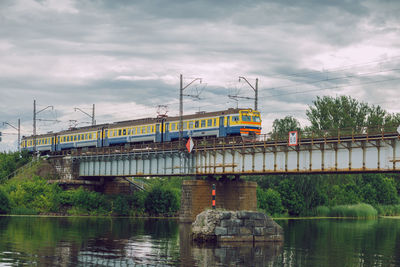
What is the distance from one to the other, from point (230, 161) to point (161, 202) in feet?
76.0

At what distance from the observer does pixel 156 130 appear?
78250 mm

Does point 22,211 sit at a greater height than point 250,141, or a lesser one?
lesser

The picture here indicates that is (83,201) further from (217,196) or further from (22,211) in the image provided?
(217,196)

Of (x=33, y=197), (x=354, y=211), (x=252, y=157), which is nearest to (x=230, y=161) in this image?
(x=252, y=157)

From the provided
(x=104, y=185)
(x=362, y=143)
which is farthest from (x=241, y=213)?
(x=104, y=185)

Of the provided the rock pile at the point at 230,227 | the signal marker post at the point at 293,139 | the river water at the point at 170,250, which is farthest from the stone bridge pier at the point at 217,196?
the rock pile at the point at 230,227

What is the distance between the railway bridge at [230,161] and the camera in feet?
159

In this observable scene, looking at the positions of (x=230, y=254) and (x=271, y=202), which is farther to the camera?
(x=271, y=202)

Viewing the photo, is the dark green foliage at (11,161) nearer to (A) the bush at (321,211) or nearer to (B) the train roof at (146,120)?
(B) the train roof at (146,120)

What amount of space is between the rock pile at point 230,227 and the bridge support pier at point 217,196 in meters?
24.2

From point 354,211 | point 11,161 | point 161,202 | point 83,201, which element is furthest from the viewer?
point 11,161

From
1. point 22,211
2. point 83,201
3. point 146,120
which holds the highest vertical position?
point 146,120

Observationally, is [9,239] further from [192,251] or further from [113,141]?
[113,141]

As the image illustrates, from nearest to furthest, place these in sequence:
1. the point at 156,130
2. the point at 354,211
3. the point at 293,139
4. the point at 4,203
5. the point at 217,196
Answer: the point at 293,139, the point at 217,196, the point at 4,203, the point at 156,130, the point at 354,211
